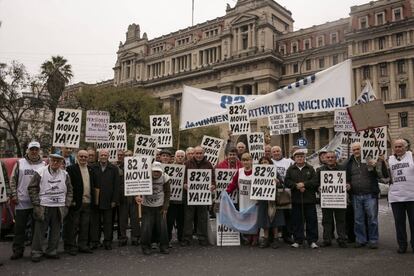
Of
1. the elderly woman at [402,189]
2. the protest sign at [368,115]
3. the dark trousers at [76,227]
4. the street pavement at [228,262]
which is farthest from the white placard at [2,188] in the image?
the elderly woman at [402,189]

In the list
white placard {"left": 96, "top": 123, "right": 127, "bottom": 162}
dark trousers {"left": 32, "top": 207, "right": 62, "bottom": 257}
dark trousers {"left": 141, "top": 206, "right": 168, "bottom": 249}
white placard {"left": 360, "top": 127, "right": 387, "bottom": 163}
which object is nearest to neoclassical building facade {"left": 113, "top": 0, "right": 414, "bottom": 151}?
white placard {"left": 96, "top": 123, "right": 127, "bottom": 162}

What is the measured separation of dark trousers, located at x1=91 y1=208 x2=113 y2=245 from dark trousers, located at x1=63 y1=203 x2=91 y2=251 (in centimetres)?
20

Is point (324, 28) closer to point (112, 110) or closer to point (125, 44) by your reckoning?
point (112, 110)

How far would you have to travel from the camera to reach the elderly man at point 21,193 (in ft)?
25.8

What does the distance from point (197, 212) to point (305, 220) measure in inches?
96.6

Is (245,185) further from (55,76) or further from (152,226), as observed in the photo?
(55,76)

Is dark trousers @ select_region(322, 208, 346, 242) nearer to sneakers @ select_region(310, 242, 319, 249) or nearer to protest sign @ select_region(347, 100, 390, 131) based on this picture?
sneakers @ select_region(310, 242, 319, 249)

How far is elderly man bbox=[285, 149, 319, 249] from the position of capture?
8750mm

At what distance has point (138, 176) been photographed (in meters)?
8.63

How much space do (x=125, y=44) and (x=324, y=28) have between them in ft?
138

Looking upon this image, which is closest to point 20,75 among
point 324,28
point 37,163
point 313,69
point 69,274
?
point 37,163

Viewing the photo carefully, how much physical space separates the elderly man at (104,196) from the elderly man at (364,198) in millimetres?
5181

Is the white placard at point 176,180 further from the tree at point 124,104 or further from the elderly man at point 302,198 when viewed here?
the tree at point 124,104

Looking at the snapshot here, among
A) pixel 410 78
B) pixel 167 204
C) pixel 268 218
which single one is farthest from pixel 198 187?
pixel 410 78
